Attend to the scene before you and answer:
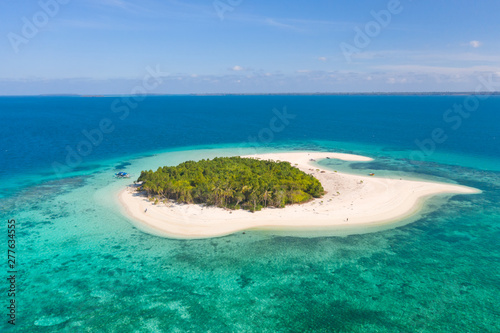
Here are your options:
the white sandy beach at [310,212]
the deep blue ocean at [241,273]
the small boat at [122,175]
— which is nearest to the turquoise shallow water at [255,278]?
the deep blue ocean at [241,273]

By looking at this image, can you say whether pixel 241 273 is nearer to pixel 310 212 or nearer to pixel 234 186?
pixel 310 212

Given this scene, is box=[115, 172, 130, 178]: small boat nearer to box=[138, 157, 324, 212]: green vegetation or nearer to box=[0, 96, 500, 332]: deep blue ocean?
box=[0, 96, 500, 332]: deep blue ocean

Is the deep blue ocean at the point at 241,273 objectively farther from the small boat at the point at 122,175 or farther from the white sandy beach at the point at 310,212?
the small boat at the point at 122,175

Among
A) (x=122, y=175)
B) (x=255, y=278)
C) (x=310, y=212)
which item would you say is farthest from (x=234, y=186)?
(x=122, y=175)

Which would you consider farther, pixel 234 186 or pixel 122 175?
pixel 122 175

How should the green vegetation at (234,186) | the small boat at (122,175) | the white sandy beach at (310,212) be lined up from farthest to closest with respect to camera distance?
the small boat at (122,175) → the green vegetation at (234,186) → the white sandy beach at (310,212)

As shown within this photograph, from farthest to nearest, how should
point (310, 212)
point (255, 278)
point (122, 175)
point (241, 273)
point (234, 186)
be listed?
point (122, 175), point (234, 186), point (310, 212), point (241, 273), point (255, 278)

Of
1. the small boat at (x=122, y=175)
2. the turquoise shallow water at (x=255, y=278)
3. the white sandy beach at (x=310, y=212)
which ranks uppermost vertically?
the small boat at (x=122, y=175)
